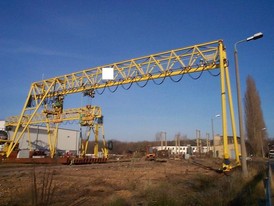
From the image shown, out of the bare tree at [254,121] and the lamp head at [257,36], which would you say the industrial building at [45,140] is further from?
the lamp head at [257,36]

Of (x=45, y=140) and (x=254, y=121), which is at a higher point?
(x=254, y=121)

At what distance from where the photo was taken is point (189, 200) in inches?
296

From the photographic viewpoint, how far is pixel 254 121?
170 ft

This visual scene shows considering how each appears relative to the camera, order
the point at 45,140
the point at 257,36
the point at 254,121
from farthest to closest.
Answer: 1. the point at 45,140
2. the point at 254,121
3. the point at 257,36

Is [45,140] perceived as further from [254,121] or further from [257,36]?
[257,36]

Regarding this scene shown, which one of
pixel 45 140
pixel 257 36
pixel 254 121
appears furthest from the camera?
pixel 45 140

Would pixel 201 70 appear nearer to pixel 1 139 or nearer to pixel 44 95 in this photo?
pixel 44 95

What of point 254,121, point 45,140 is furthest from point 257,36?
point 45,140

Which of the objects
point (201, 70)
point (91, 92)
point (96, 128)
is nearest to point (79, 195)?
point (201, 70)

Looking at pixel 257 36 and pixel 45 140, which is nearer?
pixel 257 36

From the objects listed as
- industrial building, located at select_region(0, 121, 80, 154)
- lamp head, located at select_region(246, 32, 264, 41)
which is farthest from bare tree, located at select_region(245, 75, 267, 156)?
lamp head, located at select_region(246, 32, 264, 41)

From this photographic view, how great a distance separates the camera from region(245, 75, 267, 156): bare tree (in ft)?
170

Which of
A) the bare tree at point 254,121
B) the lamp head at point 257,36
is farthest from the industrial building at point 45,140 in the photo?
the lamp head at point 257,36

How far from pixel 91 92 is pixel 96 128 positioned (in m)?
13.2
